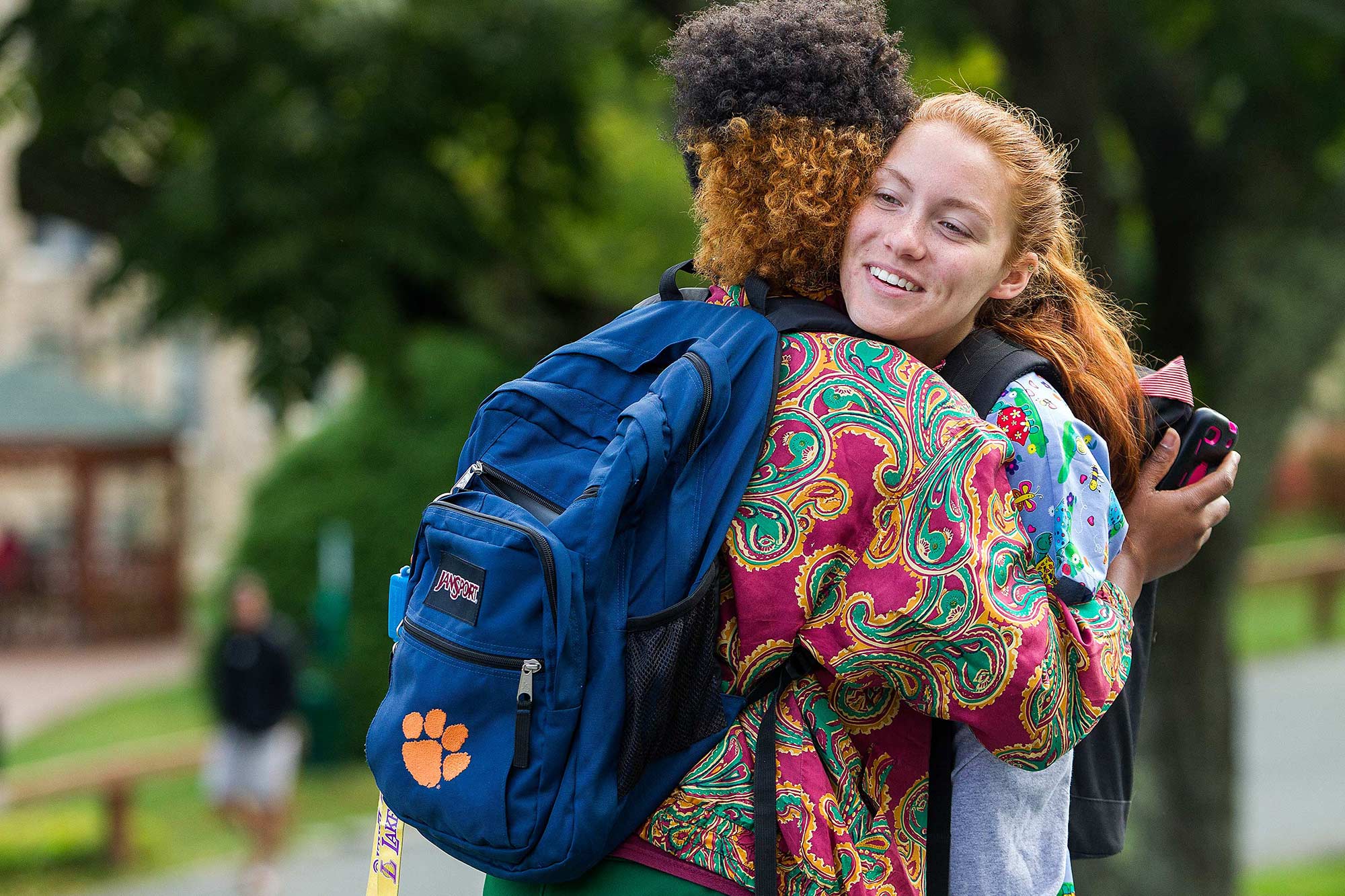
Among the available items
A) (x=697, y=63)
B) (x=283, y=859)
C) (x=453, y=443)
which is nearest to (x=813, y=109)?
(x=697, y=63)

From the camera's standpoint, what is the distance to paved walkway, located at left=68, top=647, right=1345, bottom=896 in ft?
29.7

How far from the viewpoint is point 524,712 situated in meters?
1.63

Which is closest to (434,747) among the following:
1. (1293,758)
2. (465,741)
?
(465,741)

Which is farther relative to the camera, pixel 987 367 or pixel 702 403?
pixel 987 367

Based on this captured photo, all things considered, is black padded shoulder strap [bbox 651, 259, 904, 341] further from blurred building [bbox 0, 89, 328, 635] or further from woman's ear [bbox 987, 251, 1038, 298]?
blurred building [bbox 0, 89, 328, 635]

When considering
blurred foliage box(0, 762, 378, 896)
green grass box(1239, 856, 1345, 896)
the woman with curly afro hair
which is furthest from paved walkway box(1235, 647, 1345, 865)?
the woman with curly afro hair

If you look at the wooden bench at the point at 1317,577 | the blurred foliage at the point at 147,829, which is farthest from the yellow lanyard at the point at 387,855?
the wooden bench at the point at 1317,577

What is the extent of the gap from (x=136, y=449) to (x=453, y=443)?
10.9 metres

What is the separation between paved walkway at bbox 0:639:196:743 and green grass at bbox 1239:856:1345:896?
1084 cm

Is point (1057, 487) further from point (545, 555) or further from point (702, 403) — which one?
point (545, 555)

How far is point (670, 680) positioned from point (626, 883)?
0.25 metres

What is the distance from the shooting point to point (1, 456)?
20.5 metres

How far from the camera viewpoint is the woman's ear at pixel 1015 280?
6.45 ft

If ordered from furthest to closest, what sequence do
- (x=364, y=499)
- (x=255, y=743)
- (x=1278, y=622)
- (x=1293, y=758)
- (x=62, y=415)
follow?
(x=62, y=415)
(x=1278, y=622)
(x=1293, y=758)
(x=364, y=499)
(x=255, y=743)
